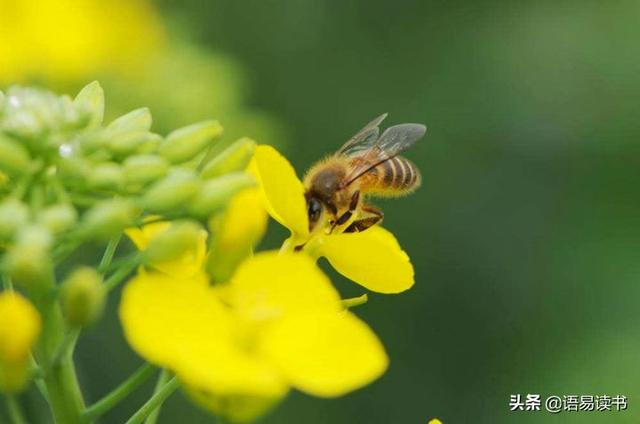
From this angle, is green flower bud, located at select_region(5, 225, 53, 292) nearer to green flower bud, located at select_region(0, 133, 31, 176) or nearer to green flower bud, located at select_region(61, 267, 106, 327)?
green flower bud, located at select_region(61, 267, 106, 327)

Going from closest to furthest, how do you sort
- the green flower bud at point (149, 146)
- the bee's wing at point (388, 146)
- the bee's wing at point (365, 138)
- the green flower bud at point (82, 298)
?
the green flower bud at point (82, 298)
the green flower bud at point (149, 146)
the bee's wing at point (388, 146)
the bee's wing at point (365, 138)

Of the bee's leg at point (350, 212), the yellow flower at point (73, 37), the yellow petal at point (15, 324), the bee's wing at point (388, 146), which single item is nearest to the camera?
the yellow petal at point (15, 324)

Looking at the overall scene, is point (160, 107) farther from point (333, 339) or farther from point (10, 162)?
point (333, 339)

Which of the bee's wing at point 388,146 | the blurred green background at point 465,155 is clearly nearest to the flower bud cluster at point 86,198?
the bee's wing at point 388,146

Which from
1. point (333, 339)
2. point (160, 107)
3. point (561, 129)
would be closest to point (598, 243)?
point (561, 129)

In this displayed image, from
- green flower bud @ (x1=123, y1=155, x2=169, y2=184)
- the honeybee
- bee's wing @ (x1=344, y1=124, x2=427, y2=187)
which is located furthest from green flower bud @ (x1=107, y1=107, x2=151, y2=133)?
bee's wing @ (x1=344, y1=124, x2=427, y2=187)

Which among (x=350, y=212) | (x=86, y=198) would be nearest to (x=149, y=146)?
(x=86, y=198)

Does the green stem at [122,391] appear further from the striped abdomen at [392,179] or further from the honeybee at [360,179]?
the striped abdomen at [392,179]

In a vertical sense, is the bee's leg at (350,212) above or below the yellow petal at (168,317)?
above
